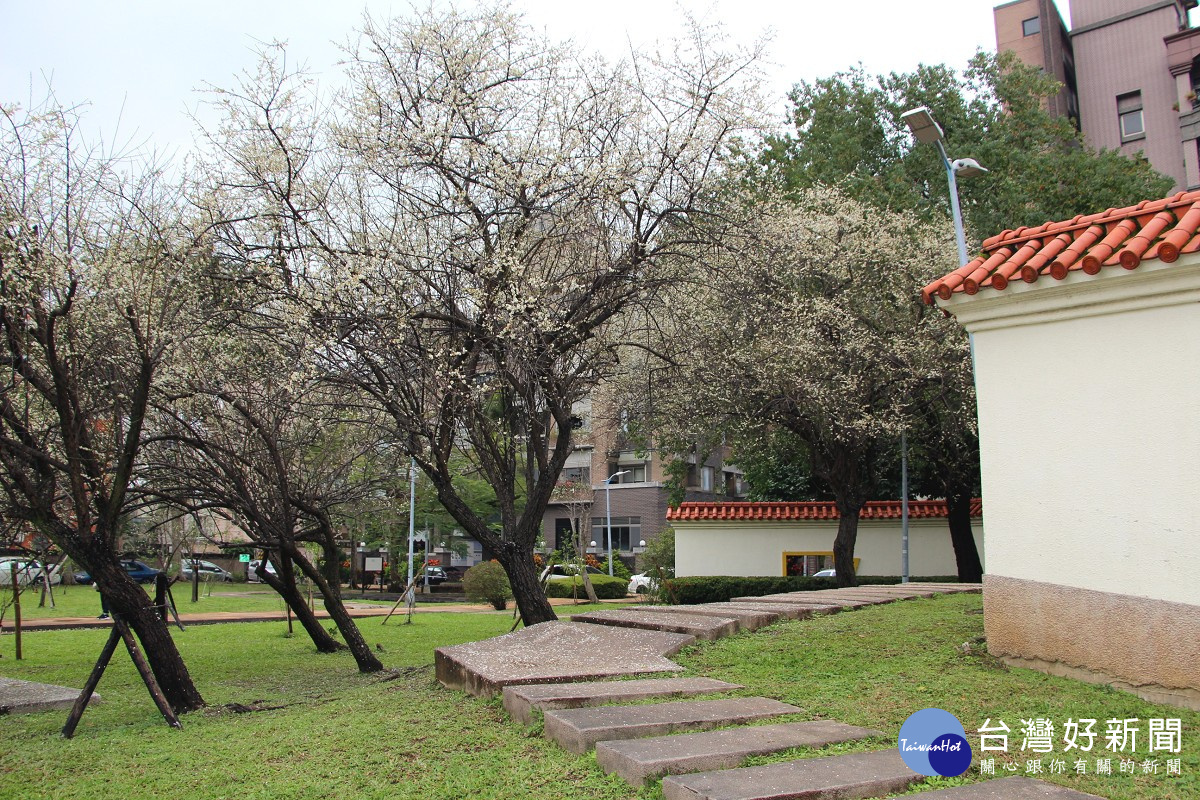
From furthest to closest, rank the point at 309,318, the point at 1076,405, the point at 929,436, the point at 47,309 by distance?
the point at 929,436 → the point at 309,318 → the point at 47,309 → the point at 1076,405

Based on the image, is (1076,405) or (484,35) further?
(484,35)

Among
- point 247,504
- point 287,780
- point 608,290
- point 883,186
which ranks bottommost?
point 287,780

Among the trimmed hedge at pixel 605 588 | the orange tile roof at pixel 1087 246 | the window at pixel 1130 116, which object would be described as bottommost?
the trimmed hedge at pixel 605 588

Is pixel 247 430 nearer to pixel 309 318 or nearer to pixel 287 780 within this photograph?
pixel 309 318

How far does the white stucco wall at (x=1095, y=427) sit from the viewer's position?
5.76 meters

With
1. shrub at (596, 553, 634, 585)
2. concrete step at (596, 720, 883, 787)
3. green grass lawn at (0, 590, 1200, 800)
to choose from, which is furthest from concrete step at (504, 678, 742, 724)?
shrub at (596, 553, 634, 585)

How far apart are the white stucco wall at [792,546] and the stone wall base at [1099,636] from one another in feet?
54.1

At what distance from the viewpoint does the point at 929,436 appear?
19203 mm

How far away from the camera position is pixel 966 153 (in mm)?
23703

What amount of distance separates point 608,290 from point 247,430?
4.78 meters

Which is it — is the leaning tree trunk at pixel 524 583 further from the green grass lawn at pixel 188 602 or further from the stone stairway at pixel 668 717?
the green grass lawn at pixel 188 602

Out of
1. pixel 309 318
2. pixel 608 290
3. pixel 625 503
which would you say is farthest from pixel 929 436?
pixel 625 503

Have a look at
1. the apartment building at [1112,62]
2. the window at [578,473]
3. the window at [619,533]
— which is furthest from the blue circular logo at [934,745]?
the window at [619,533]

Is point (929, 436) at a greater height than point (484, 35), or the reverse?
point (484, 35)
